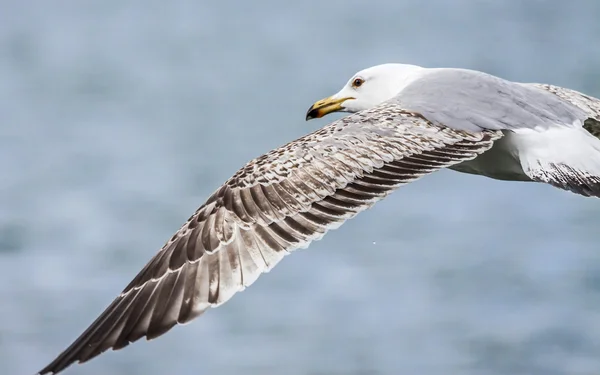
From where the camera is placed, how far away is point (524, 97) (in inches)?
263

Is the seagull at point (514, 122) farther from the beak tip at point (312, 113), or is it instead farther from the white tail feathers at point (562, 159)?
the beak tip at point (312, 113)

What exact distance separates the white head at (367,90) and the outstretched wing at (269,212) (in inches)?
48.0

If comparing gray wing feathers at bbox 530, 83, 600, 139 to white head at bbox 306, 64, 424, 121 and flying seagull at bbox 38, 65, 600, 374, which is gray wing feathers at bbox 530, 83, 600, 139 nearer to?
flying seagull at bbox 38, 65, 600, 374

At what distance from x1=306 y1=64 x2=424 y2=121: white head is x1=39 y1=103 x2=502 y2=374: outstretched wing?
4.00 feet

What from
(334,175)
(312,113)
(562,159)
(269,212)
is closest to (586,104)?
(562,159)

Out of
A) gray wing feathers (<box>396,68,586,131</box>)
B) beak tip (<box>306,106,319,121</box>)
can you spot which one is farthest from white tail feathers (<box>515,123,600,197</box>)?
beak tip (<box>306,106,319,121</box>)

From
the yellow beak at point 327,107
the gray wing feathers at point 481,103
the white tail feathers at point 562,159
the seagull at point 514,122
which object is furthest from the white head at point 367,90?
the white tail feathers at point 562,159

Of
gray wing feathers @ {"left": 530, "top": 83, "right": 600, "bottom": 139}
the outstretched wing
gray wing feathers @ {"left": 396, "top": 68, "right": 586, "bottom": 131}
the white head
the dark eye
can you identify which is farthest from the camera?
the dark eye

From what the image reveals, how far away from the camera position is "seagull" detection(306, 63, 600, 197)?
6199 millimetres

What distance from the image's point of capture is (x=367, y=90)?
752 centimetres

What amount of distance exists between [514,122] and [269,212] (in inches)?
58.1

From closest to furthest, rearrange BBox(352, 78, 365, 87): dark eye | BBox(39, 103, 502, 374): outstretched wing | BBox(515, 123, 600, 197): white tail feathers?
BBox(39, 103, 502, 374): outstretched wing, BBox(515, 123, 600, 197): white tail feathers, BBox(352, 78, 365, 87): dark eye

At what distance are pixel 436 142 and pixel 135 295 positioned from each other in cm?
160

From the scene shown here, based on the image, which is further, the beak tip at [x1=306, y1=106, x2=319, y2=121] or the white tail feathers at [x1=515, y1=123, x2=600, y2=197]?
the beak tip at [x1=306, y1=106, x2=319, y2=121]
